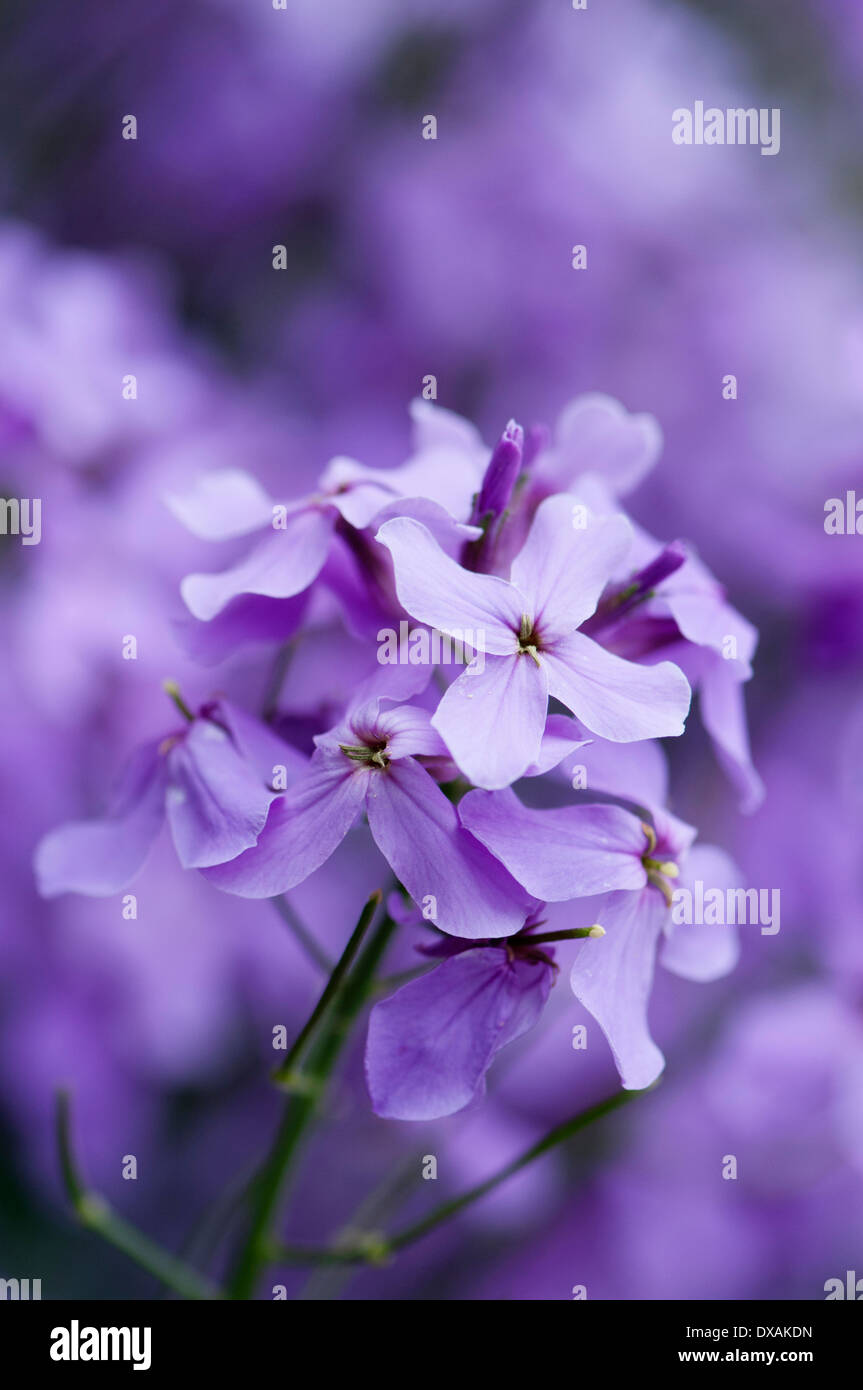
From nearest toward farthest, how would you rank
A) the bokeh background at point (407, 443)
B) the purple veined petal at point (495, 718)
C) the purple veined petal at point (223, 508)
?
the purple veined petal at point (495, 718)
the purple veined petal at point (223, 508)
the bokeh background at point (407, 443)

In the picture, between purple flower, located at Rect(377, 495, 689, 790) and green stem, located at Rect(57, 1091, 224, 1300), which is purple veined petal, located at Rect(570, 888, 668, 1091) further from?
green stem, located at Rect(57, 1091, 224, 1300)

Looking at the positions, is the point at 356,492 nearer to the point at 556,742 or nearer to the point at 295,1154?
the point at 556,742

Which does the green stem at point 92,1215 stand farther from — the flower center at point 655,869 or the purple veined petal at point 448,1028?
the flower center at point 655,869

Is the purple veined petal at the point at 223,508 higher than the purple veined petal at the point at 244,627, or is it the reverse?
the purple veined petal at the point at 223,508

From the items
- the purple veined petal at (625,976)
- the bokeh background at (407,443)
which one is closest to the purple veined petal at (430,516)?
the purple veined petal at (625,976)

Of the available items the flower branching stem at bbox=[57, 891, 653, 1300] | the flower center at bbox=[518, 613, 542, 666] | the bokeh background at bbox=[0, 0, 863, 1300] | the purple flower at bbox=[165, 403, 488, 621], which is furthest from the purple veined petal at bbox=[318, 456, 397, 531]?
the bokeh background at bbox=[0, 0, 863, 1300]

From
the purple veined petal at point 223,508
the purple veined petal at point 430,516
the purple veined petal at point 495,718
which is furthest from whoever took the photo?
the purple veined petal at point 223,508

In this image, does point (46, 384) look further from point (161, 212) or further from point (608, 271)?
point (608, 271)
